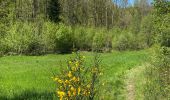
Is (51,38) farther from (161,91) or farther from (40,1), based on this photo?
(161,91)

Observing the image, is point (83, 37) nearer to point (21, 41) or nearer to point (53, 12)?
point (53, 12)

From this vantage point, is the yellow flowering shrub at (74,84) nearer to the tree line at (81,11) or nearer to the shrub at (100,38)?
the tree line at (81,11)

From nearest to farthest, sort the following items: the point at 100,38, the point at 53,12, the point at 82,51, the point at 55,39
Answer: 1. the point at 55,39
2. the point at 82,51
3. the point at 53,12
4. the point at 100,38

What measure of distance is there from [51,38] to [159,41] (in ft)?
127

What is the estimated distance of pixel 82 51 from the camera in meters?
65.3

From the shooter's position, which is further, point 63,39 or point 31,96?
point 63,39

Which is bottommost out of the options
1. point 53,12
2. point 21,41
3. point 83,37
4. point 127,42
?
point 127,42

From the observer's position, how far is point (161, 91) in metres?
12.3

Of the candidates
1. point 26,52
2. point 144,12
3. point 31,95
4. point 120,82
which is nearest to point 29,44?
point 26,52

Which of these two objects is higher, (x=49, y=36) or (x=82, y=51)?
(x=49, y=36)

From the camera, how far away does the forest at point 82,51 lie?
418 inches

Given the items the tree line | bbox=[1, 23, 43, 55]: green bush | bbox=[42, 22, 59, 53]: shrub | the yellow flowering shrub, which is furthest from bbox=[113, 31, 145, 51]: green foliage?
the yellow flowering shrub

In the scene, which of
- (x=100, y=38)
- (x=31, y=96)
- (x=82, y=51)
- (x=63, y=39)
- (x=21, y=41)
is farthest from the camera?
(x=100, y=38)

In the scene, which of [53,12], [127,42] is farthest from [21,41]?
[127,42]
